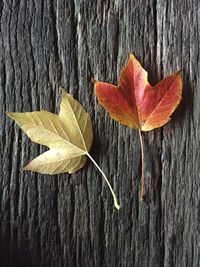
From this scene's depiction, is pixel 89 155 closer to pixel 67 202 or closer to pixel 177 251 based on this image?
pixel 67 202

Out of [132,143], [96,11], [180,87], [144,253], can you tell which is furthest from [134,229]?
[96,11]

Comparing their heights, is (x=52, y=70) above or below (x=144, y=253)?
above

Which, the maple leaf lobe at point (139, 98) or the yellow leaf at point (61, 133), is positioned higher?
the maple leaf lobe at point (139, 98)

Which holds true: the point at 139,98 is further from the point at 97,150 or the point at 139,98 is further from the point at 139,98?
the point at 97,150

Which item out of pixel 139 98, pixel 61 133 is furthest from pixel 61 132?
pixel 139 98

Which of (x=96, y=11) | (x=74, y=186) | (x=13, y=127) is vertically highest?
(x=96, y=11)
